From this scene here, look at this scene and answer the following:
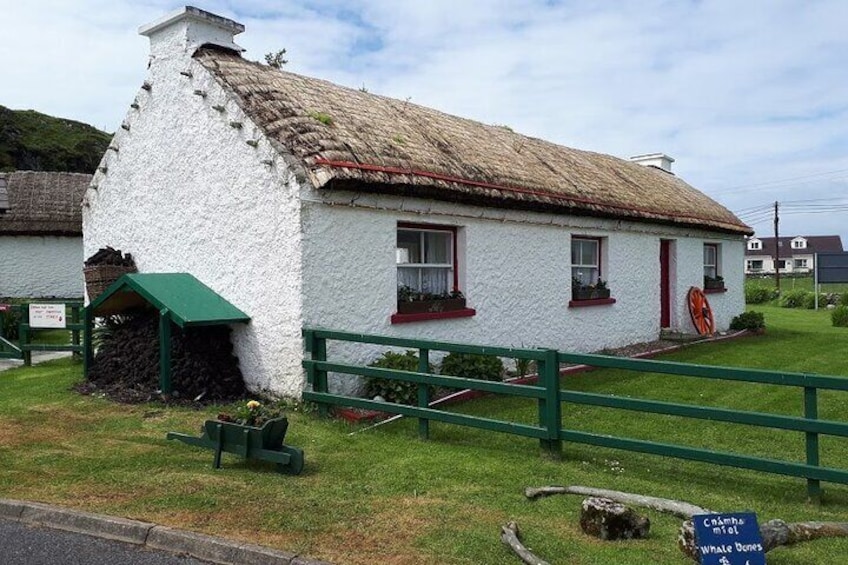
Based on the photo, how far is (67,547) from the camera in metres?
4.95

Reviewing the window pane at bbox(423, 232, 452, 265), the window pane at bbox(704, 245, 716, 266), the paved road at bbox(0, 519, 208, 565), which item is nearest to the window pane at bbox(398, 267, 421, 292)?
the window pane at bbox(423, 232, 452, 265)

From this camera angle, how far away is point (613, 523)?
189 inches

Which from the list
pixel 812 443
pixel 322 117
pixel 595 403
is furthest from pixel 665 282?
pixel 812 443

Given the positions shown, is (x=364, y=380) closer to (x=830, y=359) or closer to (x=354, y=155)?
(x=354, y=155)

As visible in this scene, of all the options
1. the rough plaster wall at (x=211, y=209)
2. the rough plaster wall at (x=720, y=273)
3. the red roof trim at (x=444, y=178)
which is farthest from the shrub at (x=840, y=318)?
the rough plaster wall at (x=211, y=209)

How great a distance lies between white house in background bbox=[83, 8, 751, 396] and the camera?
9.09m

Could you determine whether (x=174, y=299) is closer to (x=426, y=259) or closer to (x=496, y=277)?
(x=426, y=259)

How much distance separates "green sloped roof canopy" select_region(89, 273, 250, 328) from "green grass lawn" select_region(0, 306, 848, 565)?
3.66ft

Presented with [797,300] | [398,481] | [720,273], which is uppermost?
[720,273]

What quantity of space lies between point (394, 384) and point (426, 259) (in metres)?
2.65

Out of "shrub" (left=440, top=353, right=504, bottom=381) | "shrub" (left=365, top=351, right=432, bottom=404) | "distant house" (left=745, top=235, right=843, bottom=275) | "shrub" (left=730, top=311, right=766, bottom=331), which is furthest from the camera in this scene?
"distant house" (left=745, top=235, right=843, bottom=275)

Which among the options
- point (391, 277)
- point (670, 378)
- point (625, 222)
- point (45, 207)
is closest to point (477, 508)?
point (391, 277)

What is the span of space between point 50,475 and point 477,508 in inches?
146

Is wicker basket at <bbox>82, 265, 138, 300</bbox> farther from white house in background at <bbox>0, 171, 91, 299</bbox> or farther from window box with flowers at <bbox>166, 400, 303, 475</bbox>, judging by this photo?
white house in background at <bbox>0, 171, 91, 299</bbox>
